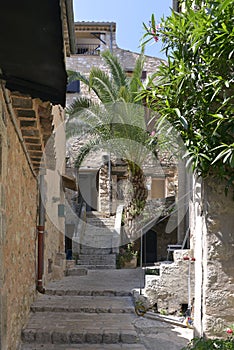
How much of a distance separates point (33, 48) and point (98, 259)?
1321cm

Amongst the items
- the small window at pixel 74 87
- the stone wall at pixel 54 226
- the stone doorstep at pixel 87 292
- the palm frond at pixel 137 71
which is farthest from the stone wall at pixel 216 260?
the small window at pixel 74 87

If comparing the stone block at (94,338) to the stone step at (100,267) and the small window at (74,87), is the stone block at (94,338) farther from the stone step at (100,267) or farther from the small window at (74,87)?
the small window at (74,87)

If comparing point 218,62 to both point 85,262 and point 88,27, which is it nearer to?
point 85,262

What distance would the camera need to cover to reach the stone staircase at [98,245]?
50.1ft

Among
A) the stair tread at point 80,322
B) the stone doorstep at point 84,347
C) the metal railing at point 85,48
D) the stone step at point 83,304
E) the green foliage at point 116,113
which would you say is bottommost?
the stone doorstep at point 84,347

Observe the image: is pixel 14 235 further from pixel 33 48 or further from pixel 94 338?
pixel 33 48

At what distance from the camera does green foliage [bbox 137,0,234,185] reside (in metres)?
4.17

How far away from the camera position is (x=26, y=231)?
6707 millimetres

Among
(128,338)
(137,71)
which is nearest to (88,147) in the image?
(137,71)

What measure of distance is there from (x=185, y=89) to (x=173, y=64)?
1.31 feet

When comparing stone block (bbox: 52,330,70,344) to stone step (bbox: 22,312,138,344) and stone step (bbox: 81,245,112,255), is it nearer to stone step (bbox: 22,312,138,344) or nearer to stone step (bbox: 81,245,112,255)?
stone step (bbox: 22,312,138,344)

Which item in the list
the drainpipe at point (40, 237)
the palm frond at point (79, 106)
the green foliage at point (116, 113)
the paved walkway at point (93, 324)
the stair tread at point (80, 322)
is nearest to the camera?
the paved walkway at point (93, 324)

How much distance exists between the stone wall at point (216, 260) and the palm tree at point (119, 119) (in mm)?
9823

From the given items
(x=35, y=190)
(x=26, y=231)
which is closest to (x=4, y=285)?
(x=26, y=231)
